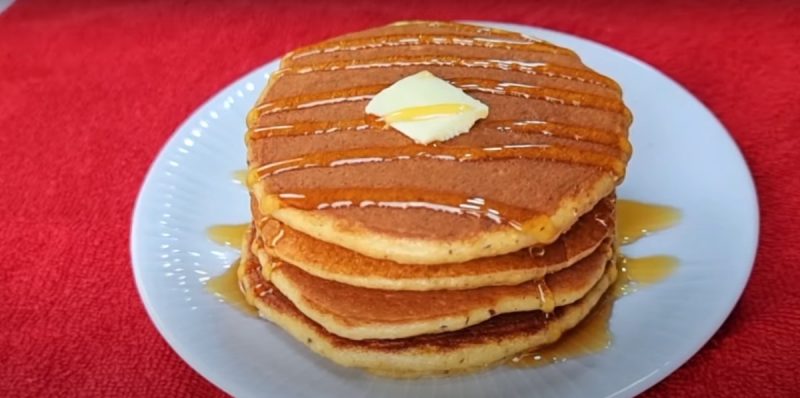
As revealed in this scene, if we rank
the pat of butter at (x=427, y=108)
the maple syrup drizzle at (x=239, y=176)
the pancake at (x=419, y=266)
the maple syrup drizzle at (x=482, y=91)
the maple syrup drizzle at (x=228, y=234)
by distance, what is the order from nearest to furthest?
the pancake at (x=419, y=266) → the pat of butter at (x=427, y=108) → the maple syrup drizzle at (x=482, y=91) → the maple syrup drizzle at (x=228, y=234) → the maple syrup drizzle at (x=239, y=176)

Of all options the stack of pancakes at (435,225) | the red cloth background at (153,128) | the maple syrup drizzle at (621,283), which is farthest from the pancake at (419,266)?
the red cloth background at (153,128)

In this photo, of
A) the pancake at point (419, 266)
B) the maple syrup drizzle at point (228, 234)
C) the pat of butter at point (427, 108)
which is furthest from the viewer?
the maple syrup drizzle at point (228, 234)

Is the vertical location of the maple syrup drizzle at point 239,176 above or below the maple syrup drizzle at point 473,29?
below

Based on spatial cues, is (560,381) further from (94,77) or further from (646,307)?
(94,77)

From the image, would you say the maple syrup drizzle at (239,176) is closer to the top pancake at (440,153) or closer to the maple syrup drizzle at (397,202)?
the top pancake at (440,153)

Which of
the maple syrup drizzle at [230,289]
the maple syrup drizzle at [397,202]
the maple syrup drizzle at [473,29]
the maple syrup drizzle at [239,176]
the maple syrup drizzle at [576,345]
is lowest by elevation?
the maple syrup drizzle at [230,289]

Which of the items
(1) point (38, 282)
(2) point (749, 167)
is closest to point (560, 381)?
(2) point (749, 167)

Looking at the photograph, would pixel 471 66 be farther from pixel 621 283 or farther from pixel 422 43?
pixel 621 283
